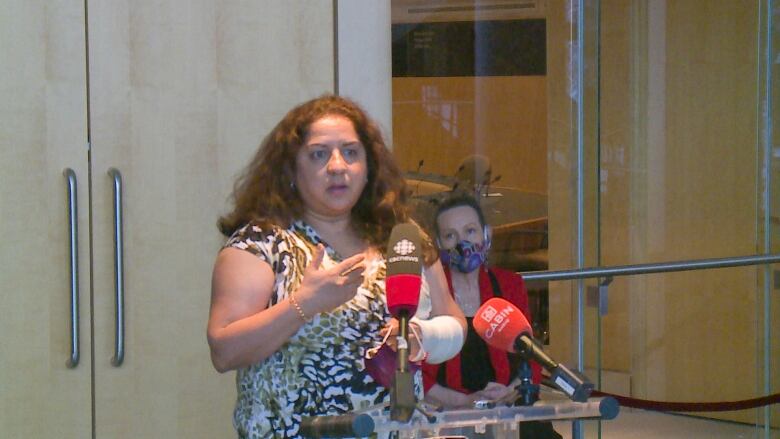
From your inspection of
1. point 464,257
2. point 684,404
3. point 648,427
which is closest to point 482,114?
point 464,257

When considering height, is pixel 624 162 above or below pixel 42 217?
above

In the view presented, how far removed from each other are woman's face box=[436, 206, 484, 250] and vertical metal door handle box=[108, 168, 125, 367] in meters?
0.95

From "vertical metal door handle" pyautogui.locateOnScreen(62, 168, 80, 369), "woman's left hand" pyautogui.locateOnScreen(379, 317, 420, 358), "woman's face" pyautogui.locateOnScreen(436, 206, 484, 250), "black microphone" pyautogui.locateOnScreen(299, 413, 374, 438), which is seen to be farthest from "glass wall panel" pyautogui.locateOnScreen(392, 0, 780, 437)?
"black microphone" pyautogui.locateOnScreen(299, 413, 374, 438)

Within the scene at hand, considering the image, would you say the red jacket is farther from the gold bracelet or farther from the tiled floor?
the tiled floor

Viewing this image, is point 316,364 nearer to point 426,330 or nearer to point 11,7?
point 426,330

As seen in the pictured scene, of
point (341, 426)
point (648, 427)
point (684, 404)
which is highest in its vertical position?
point (341, 426)

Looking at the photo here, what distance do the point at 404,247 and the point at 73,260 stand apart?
167 centimetres

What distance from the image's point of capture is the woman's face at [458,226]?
3.82 metres

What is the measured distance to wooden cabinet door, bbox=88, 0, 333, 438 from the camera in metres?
3.68

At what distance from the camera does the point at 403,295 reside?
2076 mm

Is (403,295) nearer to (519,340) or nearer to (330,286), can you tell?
(519,340)

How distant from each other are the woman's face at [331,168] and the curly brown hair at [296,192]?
0.02 metres

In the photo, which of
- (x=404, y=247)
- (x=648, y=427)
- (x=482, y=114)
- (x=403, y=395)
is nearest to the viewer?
(x=403, y=395)

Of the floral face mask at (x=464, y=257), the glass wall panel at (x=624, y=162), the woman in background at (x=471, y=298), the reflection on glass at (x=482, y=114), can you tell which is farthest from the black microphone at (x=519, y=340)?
the reflection on glass at (x=482, y=114)
